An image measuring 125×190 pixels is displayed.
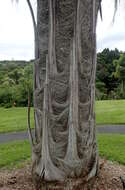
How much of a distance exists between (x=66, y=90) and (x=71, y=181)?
3.55ft

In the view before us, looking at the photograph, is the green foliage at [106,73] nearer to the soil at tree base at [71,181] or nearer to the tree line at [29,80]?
the tree line at [29,80]

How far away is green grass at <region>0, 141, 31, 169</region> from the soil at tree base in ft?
1.39

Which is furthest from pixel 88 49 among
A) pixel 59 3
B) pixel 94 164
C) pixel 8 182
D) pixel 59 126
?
pixel 8 182

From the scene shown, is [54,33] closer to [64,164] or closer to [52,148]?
[52,148]

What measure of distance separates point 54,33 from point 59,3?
1.14ft

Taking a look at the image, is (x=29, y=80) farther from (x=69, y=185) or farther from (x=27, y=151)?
(x=69, y=185)

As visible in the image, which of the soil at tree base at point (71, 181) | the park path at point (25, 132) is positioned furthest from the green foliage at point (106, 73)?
the soil at tree base at point (71, 181)

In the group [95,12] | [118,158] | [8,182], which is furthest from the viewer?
[118,158]

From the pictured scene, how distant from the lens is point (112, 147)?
194 inches

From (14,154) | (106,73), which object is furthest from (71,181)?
(106,73)

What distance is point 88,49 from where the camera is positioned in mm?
2730

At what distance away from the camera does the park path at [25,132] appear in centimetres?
624

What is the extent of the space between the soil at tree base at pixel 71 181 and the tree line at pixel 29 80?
3288 millimetres

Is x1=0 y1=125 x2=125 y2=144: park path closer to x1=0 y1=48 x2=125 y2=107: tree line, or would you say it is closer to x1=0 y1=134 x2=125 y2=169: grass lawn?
x1=0 y1=134 x2=125 y2=169: grass lawn
